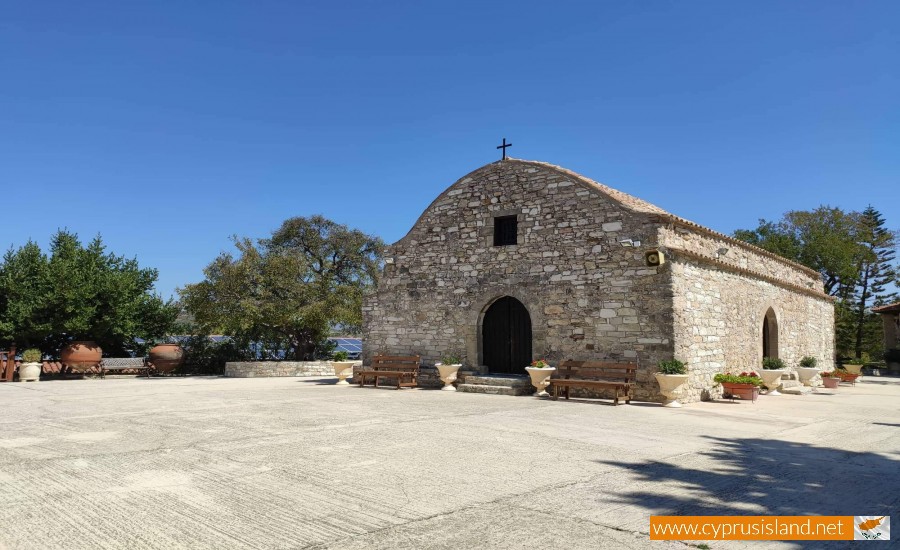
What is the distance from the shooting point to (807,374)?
50.0ft

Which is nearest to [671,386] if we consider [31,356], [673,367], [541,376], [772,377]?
[673,367]

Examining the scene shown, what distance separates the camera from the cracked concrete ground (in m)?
3.65

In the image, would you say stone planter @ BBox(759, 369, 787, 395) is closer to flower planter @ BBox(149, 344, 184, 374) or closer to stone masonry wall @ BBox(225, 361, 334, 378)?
stone masonry wall @ BBox(225, 361, 334, 378)

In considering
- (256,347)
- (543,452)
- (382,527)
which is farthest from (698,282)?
(256,347)

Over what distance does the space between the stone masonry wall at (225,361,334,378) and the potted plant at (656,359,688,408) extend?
11919 mm

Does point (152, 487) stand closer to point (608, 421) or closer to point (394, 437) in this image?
point (394, 437)

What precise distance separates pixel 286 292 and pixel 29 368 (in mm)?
7670

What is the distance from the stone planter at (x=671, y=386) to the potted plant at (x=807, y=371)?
6475 millimetres

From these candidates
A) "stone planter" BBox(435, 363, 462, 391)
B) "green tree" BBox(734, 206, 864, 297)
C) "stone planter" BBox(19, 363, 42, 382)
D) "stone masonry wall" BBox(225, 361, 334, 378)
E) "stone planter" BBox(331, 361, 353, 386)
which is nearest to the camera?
"stone planter" BBox(435, 363, 462, 391)

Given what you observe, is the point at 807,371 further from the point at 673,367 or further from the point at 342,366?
the point at 342,366

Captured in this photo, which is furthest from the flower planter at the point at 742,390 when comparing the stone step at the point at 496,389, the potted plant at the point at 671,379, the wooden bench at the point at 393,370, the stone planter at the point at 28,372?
the stone planter at the point at 28,372

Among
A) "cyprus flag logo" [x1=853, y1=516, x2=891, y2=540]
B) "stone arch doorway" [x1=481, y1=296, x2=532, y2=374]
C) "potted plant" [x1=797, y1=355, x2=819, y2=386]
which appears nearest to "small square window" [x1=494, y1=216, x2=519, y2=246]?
"stone arch doorway" [x1=481, y1=296, x2=532, y2=374]

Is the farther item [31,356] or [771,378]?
[31,356]

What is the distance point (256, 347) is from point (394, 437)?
1670 centimetres
